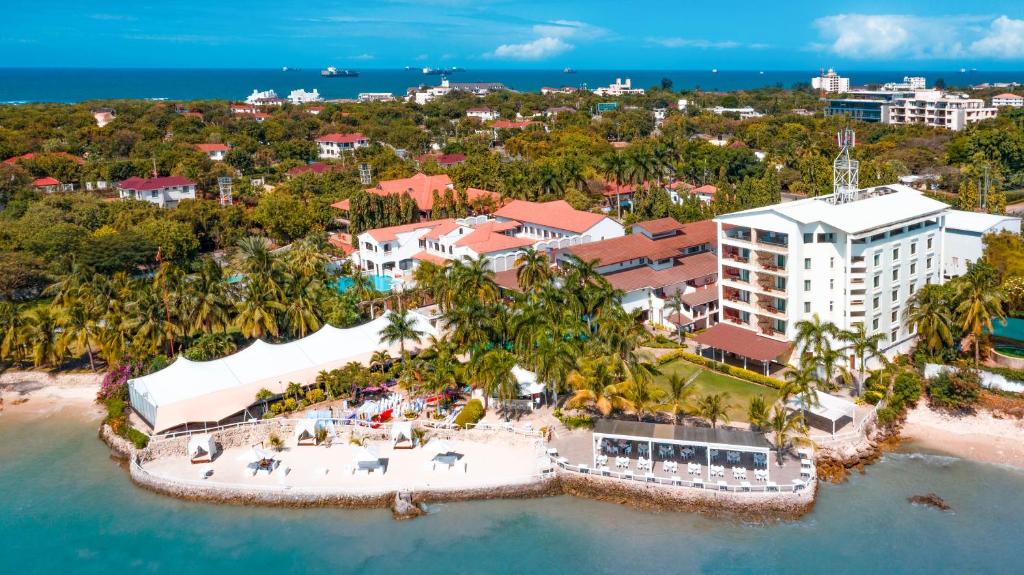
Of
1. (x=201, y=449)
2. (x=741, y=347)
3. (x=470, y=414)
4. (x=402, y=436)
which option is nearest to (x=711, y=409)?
(x=741, y=347)

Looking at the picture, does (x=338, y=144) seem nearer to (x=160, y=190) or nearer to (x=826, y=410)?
(x=160, y=190)

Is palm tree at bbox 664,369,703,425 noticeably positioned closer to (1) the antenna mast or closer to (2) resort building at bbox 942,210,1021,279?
(1) the antenna mast

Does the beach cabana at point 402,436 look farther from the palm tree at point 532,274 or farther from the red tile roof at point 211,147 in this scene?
the red tile roof at point 211,147

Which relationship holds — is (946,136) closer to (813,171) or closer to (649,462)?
(813,171)

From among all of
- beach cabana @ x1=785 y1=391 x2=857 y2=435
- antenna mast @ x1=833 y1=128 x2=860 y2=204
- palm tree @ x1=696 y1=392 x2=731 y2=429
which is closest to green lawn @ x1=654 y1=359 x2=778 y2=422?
palm tree @ x1=696 y1=392 x2=731 y2=429

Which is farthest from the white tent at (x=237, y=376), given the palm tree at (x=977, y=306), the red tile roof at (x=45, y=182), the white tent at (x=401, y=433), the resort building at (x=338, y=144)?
the resort building at (x=338, y=144)

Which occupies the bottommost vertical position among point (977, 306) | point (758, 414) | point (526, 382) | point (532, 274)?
point (758, 414)
